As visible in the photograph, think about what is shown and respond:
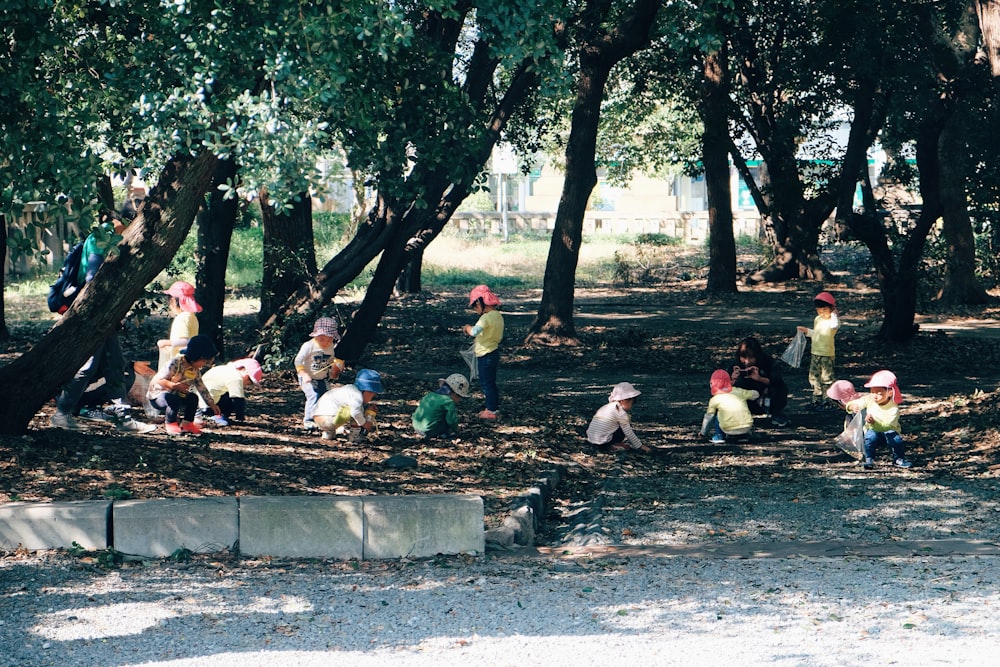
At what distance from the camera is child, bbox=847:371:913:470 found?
1001 centimetres

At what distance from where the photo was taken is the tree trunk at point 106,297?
29.4 ft

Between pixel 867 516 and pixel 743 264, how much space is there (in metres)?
24.2

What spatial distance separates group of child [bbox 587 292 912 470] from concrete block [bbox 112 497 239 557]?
4342 mm

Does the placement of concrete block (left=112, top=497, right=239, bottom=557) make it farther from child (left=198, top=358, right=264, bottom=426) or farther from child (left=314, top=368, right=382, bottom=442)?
child (left=198, top=358, right=264, bottom=426)

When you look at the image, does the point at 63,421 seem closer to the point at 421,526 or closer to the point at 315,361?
the point at 315,361

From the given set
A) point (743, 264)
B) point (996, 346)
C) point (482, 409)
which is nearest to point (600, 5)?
point (482, 409)

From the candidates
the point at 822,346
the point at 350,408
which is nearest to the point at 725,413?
the point at 822,346

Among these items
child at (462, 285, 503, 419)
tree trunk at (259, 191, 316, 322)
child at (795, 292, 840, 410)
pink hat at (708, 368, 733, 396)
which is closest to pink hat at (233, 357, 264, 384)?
child at (462, 285, 503, 419)

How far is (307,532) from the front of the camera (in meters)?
7.37

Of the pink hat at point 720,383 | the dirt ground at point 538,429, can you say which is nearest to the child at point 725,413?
the pink hat at point 720,383

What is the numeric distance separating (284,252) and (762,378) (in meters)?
5.67

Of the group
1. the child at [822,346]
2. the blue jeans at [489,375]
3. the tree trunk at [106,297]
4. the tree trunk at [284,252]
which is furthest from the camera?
the tree trunk at [284,252]

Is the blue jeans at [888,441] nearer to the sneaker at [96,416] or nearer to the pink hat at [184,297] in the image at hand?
the pink hat at [184,297]

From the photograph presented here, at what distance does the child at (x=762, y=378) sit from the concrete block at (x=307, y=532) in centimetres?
576
